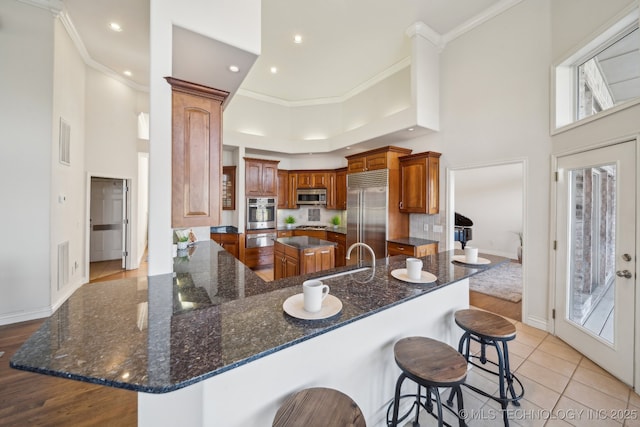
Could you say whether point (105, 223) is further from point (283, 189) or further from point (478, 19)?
point (478, 19)

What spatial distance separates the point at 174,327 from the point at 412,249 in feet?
12.0

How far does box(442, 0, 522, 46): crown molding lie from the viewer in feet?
10.8

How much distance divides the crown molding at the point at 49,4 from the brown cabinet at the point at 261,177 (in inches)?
127

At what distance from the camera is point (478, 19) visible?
3.60 metres

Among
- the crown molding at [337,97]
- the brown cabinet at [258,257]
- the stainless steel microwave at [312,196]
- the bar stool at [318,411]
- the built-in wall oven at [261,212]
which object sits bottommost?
the brown cabinet at [258,257]

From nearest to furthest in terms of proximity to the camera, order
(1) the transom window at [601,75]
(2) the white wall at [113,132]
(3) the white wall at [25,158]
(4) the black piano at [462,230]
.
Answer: (1) the transom window at [601,75] < (3) the white wall at [25,158] < (2) the white wall at [113,132] < (4) the black piano at [462,230]

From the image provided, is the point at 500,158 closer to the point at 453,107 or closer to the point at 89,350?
the point at 453,107

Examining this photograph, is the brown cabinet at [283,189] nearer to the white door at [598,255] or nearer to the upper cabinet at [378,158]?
the upper cabinet at [378,158]

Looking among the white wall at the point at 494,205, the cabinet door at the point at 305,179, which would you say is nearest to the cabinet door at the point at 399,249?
the cabinet door at the point at 305,179

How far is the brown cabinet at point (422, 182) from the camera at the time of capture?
4117 millimetres

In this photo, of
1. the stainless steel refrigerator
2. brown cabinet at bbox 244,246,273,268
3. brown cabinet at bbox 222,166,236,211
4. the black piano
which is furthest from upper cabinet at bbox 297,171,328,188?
the black piano

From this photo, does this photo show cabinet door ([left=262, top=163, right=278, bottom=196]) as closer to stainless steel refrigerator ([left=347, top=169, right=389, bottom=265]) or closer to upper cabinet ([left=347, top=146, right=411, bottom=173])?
stainless steel refrigerator ([left=347, top=169, right=389, bottom=265])

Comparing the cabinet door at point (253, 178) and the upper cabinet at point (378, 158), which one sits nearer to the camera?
the upper cabinet at point (378, 158)

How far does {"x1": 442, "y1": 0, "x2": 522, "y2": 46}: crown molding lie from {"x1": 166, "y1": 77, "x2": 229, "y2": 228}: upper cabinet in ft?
13.0
